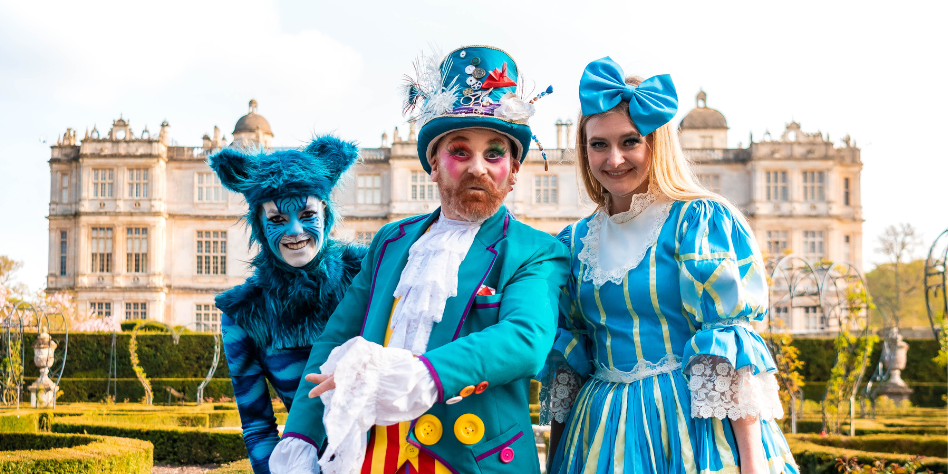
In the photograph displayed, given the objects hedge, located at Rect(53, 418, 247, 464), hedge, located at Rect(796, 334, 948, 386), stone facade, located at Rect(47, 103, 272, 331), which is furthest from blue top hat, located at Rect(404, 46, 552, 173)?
stone facade, located at Rect(47, 103, 272, 331)

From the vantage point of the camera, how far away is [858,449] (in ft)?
20.7

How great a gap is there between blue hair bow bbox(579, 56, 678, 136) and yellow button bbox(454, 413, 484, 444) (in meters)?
0.76

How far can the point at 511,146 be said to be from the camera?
180cm

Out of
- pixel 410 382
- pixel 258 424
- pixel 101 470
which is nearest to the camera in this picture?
pixel 410 382

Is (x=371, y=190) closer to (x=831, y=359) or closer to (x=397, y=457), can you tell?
(x=831, y=359)

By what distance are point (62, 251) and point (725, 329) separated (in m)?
26.5

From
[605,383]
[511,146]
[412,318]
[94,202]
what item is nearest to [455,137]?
[511,146]

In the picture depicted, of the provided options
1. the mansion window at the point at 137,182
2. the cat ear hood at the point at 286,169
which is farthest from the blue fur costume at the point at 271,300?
the mansion window at the point at 137,182

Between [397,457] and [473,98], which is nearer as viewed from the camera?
[397,457]

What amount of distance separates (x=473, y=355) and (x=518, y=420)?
1.01 feet

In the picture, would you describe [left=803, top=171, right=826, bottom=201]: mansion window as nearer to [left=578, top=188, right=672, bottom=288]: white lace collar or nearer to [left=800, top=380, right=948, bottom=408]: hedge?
[left=800, top=380, right=948, bottom=408]: hedge


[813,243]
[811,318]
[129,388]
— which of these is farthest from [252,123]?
[811,318]

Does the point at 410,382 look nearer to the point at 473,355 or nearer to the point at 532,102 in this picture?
the point at 473,355

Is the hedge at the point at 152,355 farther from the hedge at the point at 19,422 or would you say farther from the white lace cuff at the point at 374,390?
the white lace cuff at the point at 374,390
